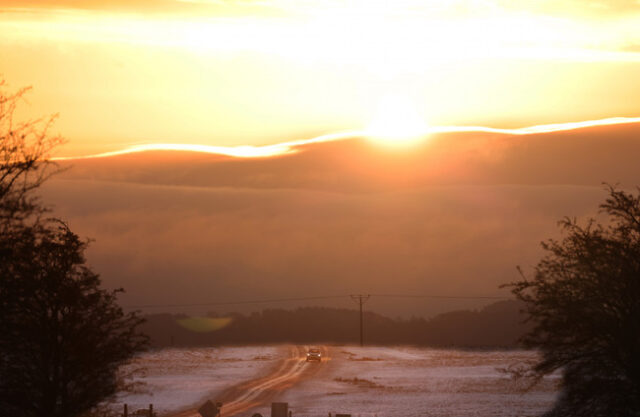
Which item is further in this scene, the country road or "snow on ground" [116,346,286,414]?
"snow on ground" [116,346,286,414]

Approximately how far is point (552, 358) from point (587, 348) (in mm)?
1062

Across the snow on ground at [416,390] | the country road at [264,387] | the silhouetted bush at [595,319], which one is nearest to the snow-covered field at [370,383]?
the snow on ground at [416,390]

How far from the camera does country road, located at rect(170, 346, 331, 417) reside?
223 feet

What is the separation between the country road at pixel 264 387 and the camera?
67912mm

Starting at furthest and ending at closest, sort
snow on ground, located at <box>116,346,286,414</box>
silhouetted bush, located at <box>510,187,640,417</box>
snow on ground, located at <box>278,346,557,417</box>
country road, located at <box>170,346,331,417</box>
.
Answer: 1. snow on ground, located at <box>116,346,286,414</box>
2. country road, located at <box>170,346,331,417</box>
3. snow on ground, located at <box>278,346,557,417</box>
4. silhouetted bush, located at <box>510,187,640,417</box>

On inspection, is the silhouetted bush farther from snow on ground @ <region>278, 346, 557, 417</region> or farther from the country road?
the country road

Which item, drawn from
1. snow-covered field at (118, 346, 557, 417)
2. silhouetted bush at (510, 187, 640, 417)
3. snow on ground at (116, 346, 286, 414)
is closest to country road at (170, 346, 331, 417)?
snow-covered field at (118, 346, 557, 417)

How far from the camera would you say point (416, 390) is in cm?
8625

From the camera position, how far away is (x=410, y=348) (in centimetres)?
17600

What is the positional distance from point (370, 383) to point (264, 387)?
11375 millimetres

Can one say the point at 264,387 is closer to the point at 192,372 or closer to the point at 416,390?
the point at 416,390

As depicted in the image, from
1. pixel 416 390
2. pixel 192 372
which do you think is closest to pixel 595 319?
pixel 416 390

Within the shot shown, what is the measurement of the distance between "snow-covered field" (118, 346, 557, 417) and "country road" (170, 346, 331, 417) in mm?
1176

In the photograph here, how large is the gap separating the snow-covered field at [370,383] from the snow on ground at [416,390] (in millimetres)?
55
